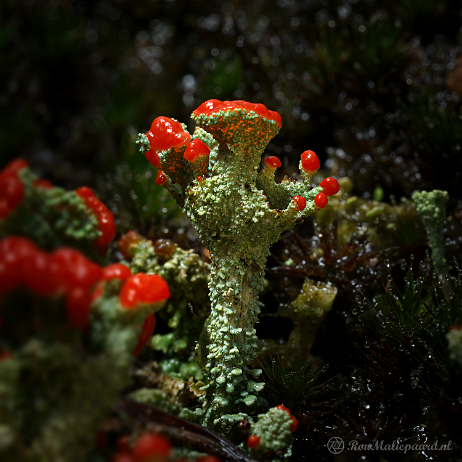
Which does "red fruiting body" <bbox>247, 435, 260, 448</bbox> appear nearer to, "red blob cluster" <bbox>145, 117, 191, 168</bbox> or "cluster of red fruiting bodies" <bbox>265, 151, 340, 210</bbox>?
"cluster of red fruiting bodies" <bbox>265, 151, 340, 210</bbox>

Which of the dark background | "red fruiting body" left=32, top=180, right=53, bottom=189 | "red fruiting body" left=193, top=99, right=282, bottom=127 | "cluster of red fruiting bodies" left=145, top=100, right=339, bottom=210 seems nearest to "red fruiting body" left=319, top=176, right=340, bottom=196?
"cluster of red fruiting bodies" left=145, top=100, right=339, bottom=210

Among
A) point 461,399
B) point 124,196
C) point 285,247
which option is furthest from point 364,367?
point 124,196

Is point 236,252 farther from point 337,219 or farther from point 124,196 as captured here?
point 124,196

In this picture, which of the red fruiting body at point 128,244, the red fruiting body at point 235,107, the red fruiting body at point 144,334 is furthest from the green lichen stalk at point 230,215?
the red fruiting body at point 128,244

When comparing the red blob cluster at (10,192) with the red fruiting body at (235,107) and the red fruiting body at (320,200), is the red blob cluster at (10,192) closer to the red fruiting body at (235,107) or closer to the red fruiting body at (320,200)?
the red fruiting body at (235,107)

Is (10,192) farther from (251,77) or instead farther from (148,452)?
(251,77)

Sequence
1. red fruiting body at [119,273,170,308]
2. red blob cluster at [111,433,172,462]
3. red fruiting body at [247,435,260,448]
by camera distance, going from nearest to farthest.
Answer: red blob cluster at [111,433,172,462] < red fruiting body at [119,273,170,308] < red fruiting body at [247,435,260,448]

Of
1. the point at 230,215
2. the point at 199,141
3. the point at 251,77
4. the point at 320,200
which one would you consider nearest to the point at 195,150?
the point at 199,141
